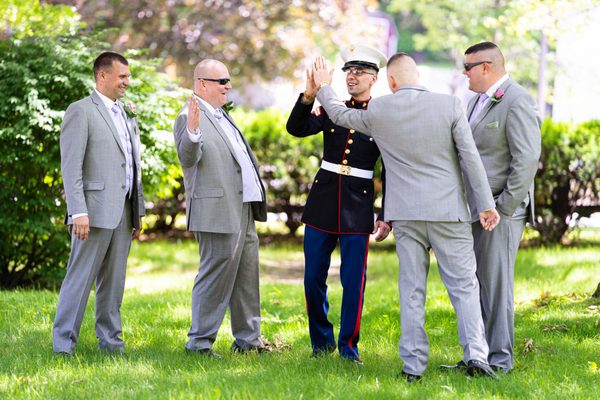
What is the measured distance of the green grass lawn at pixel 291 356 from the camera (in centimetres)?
511

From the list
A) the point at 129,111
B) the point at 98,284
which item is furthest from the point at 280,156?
the point at 98,284

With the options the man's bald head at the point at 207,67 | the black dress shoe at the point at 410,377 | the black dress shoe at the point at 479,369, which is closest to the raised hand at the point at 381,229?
the black dress shoe at the point at 410,377

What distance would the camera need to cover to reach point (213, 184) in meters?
6.23

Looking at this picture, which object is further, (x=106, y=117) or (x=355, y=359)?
(x=106, y=117)

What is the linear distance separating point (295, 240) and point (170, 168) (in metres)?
5.25

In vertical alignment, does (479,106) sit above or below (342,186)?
above

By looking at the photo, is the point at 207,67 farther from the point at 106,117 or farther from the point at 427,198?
the point at 427,198

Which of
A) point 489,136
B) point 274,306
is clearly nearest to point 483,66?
point 489,136

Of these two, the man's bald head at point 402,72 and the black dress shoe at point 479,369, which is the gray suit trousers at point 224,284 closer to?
the man's bald head at point 402,72

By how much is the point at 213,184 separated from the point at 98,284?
1.17m

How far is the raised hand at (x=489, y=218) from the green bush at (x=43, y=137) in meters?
5.36

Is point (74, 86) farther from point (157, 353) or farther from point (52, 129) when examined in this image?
point (157, 353)

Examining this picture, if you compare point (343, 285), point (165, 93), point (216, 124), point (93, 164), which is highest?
point (165, 93)

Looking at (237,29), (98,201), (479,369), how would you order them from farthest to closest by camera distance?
(237,29) < (98,201) < (479,369)
